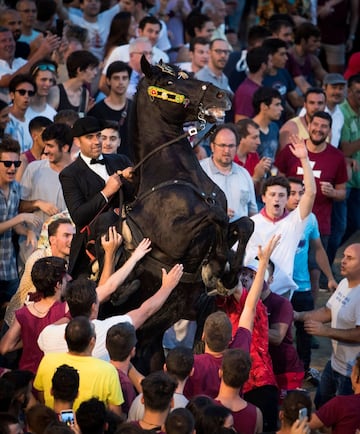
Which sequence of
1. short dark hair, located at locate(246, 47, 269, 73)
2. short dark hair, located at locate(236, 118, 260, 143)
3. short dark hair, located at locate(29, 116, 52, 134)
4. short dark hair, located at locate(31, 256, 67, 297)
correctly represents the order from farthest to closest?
1. short dark hair, located at locate(246, 47, 269, 73)
2. short dark hair, located at locate(236, 118, 260, 143)
3. short dark hair, located at locate(29, 116, 52, 134)
4. short dark hair, located at locate(31, 256, 67, 297)

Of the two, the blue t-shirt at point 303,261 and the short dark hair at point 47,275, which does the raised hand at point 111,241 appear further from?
the blue t-shirt at point 303,261

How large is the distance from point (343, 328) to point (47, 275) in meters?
2.66

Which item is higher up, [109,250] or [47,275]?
[47,275]

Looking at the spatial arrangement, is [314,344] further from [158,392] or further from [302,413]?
[158,392]

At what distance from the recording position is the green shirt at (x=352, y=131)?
1634 centimetres

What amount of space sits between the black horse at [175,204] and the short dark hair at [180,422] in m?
2.25

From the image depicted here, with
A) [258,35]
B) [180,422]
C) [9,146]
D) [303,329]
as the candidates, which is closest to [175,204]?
[180,422]

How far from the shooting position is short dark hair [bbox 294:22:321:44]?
1850cm

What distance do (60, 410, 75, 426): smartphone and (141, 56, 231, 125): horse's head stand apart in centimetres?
269

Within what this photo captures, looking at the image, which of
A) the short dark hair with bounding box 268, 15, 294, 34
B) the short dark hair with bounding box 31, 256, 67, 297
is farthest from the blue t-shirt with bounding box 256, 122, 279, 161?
the short dark hair with bounding box 31, 256, 67, 297

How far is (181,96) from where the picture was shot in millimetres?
10227

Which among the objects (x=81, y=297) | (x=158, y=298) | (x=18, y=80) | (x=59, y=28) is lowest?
(x=59, y=28)

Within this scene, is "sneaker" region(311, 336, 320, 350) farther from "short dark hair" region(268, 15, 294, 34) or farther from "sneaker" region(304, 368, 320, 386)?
"short dark hair" region(268, 15, 294, 34)

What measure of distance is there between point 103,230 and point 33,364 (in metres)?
1.21
